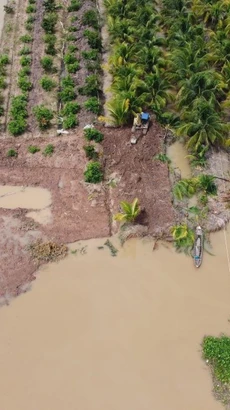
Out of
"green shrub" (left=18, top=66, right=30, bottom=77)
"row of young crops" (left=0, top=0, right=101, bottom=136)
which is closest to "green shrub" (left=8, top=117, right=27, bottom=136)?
"row of young crops" (left=0, top=0, right=101, bottom=136)

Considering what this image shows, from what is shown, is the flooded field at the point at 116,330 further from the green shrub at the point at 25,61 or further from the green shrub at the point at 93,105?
the green shrub at the point at 25,61

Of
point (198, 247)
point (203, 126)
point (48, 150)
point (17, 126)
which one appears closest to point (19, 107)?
point (17, 126)

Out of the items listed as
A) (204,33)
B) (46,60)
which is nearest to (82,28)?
(46,60)

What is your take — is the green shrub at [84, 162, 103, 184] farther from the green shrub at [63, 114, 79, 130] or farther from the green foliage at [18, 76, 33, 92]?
the green foliage at [18, 76, 33, 92]

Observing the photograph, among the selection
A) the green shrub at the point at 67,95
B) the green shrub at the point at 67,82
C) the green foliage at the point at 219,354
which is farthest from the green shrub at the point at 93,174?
the green foliage at the point at 219,354

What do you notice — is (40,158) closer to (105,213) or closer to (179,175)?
(105,213)

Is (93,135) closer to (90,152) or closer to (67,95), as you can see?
(90,152)
